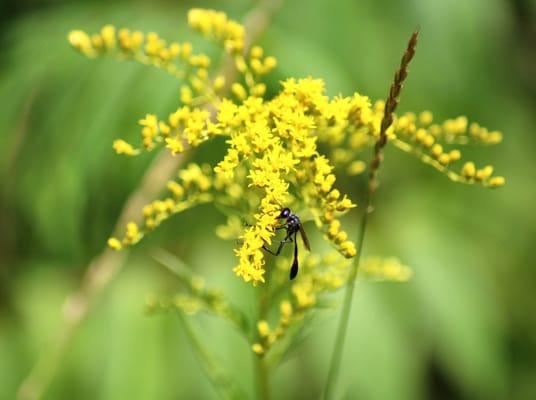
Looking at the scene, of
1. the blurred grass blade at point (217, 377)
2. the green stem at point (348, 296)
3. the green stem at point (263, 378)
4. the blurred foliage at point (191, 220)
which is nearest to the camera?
the green stem at point (348, 296)

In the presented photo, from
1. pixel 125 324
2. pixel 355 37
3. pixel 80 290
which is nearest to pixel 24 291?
pixel 80 290

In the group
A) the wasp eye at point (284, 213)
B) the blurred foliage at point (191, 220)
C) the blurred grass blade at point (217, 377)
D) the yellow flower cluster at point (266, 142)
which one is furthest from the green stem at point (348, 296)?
the blurred foliage at point (191, 220)

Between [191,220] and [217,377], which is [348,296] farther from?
[191,220]

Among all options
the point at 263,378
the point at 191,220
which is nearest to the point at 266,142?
the point at 263,378

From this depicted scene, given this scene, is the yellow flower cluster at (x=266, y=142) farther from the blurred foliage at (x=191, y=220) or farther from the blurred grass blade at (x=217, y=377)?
the blurred foliage at (x=191, y=220)

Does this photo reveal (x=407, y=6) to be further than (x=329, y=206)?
Yes

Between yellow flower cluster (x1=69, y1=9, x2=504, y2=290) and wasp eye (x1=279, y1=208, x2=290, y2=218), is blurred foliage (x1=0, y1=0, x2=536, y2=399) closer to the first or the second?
yellow flower cluster (x1=69, y1=9, x2=504, y2=290)

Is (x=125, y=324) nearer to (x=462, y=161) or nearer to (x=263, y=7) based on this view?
(x=263, y=7)

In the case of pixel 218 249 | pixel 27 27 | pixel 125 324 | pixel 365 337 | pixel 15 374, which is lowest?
pixel 15 374
